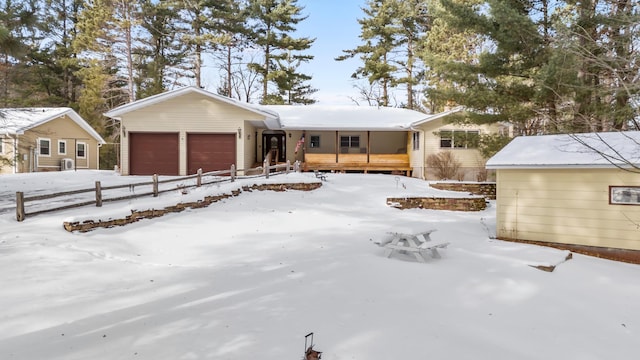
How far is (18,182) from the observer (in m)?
15.6

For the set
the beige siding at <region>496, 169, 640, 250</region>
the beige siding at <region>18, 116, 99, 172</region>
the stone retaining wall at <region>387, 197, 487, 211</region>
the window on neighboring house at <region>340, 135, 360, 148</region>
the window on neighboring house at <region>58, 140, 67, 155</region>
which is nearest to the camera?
the beige siding at <region>496, 169, 640, 250</region>

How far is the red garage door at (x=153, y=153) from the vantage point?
1877 cm

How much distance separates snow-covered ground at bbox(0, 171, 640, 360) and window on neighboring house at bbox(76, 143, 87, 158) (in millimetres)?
18876

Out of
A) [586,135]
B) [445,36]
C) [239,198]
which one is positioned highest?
[445,36]

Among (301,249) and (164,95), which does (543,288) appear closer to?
(301,249)

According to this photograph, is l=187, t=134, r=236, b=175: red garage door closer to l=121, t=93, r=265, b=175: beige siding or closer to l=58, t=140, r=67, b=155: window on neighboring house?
l=121, t=93, r=265, b=175: beige siding

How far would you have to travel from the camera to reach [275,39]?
33.4 metres

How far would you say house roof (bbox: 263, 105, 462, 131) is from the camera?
21.1m

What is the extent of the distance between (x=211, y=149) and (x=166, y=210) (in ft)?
29.3

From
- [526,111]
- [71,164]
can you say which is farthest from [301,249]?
[71,164]

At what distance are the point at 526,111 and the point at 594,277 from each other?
8661 millimetres

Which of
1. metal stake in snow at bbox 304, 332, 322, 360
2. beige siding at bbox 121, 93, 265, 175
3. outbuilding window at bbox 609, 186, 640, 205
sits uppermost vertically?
beige siding at bbox 121, 93, 265, 175

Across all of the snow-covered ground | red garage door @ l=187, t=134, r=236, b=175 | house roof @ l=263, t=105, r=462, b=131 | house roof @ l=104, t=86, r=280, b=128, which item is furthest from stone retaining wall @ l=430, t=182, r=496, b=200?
red garage door @ l=187, t=134, r=236, b=175

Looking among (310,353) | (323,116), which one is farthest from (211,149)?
(310,353)
